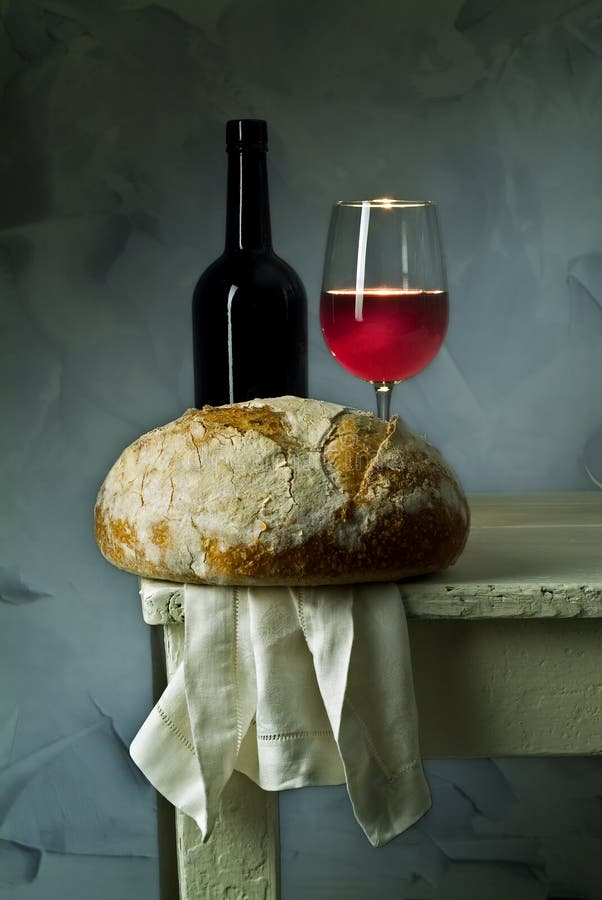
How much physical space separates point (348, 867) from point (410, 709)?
1.09 meters

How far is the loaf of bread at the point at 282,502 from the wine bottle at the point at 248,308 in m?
0.28

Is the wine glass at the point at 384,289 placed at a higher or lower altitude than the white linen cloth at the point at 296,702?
higher

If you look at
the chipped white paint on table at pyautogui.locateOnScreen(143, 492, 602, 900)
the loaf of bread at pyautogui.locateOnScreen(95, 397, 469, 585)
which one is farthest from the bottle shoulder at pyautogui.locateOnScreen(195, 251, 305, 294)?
the chipped white paint on table at pyautogui.locateOnScreen(143, 492, 602, 900)

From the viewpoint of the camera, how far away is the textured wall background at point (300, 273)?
167cm

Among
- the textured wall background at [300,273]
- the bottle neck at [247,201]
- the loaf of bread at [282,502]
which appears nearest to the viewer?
the loaf of bread at [282,502]

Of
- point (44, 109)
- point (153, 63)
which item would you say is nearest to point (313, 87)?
point (153, 63)

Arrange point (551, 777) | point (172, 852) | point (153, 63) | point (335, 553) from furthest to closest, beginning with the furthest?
point (551, 777), point (153, 63), point (172, 852), point (335, 553)

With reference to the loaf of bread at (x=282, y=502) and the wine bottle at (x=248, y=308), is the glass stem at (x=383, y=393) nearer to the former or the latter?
the wine bottle at (x=248, y=308)

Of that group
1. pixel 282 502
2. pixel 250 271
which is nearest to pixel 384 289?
pixel 250 271

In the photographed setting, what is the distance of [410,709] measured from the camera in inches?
33.6

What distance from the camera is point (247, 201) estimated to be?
119 cm

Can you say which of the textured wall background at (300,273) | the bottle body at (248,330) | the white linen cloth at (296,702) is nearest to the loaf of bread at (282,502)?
the white linen cloth at (296,702)

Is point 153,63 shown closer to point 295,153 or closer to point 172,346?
point 295,153

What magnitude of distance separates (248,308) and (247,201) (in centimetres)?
12
